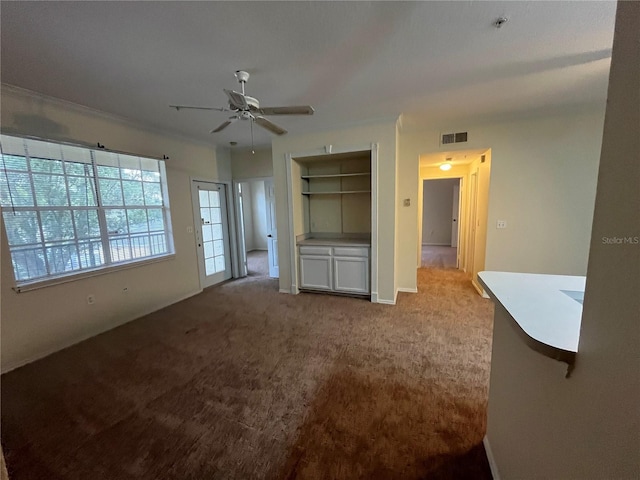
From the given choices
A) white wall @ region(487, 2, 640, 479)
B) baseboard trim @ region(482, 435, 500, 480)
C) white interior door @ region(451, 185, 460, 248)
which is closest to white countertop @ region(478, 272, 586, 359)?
white wall @ region(487, 2, 640, 479)

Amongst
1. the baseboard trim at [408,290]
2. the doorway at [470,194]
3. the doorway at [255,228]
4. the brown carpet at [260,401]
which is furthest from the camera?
the doorway at [255,228]

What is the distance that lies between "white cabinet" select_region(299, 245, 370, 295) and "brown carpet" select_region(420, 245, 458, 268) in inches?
108

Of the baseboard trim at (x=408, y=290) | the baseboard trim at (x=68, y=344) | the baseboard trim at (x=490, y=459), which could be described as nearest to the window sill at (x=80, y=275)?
the baseboard trim at (x=68, y=344)

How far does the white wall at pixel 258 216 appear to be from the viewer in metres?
8.62

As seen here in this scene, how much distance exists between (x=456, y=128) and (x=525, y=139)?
0.90m

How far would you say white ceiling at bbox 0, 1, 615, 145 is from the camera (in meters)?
1.64

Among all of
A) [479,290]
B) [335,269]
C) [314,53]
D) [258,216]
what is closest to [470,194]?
[479,290]

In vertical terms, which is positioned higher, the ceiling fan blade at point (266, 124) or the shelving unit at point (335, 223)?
the ceiling fan blade at point (266, 124)

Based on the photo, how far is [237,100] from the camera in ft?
6.55

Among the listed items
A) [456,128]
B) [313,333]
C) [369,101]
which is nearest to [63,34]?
[369,101]

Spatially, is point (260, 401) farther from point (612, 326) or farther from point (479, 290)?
point (479, 290)

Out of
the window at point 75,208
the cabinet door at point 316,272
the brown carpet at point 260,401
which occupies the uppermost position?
the window at point 75,208

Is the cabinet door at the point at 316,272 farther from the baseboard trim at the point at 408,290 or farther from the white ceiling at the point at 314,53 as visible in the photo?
the white ceiling at the point at 314,53

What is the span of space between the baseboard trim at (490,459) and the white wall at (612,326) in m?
0.67
